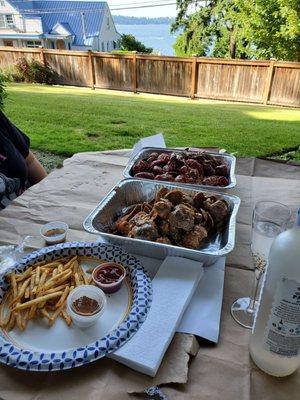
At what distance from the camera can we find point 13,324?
0.90 m

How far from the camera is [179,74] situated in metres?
10.4

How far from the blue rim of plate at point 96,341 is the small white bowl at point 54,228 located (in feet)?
0.47

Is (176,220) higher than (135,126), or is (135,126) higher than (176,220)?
(176,220)

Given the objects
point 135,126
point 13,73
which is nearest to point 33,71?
point 13,73

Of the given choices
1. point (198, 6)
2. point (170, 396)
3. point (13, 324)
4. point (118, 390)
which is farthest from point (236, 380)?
point (198, 6)

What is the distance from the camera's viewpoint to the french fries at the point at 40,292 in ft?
3.00

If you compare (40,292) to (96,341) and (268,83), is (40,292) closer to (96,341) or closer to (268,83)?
(96,341)

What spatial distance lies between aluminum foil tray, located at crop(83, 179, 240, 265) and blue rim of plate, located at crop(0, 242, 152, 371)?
7cm

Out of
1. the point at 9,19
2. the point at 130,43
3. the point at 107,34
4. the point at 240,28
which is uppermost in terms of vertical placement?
the point at 9,19

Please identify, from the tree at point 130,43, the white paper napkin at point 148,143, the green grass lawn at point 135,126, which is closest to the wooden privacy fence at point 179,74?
the green grass lawn at point 135,126

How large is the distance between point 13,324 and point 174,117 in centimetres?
559

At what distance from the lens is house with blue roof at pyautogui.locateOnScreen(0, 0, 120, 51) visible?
89.0 ft

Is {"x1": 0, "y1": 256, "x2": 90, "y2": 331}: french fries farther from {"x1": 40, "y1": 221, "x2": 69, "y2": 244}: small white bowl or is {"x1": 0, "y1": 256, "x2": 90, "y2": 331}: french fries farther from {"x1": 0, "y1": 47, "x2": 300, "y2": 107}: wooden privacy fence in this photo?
{"x1": 0, "y1": 47, "x2": 300, "y2": 107}: wooden privacy fence

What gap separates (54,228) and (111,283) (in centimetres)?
48
